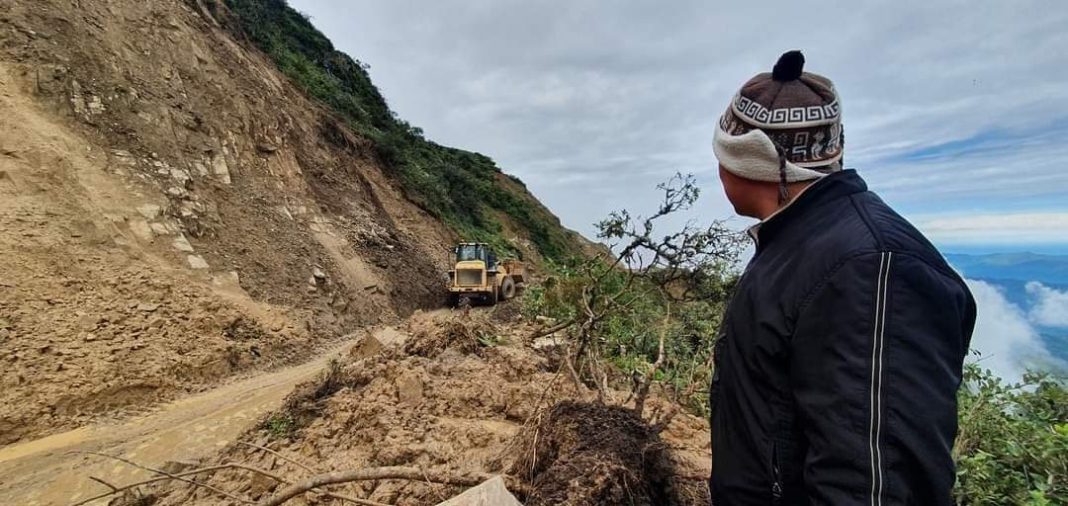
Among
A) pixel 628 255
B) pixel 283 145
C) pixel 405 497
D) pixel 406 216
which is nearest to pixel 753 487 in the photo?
pixel 405 497

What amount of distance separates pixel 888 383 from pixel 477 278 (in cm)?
1328

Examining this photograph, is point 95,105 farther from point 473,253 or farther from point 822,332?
point 822,332

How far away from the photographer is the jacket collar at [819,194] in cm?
115

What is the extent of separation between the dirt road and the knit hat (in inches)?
196

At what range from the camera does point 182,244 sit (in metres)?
8.52

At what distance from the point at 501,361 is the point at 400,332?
2.58 meters

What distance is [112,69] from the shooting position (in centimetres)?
952

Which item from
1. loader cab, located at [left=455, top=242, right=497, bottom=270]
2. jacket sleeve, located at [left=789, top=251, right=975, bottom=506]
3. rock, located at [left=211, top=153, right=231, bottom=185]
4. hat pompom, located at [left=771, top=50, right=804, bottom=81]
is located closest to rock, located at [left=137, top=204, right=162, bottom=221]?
rock, located at [left=211, top=153, right=231, bottom=185]

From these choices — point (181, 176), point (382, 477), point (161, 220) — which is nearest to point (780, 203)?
point (382, 477)

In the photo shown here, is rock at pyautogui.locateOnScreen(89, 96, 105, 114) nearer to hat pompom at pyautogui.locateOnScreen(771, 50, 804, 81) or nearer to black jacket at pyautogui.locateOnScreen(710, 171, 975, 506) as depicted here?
hat pompom at pyautogui.locateOnScreen(771, 50, 804, 81)

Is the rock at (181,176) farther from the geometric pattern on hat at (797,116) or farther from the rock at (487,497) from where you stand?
the geometric pattern on hat at (797,116)

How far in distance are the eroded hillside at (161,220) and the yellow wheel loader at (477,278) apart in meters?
0.87

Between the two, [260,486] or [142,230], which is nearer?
[260,486]

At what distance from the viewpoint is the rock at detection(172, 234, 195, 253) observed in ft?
27.6
